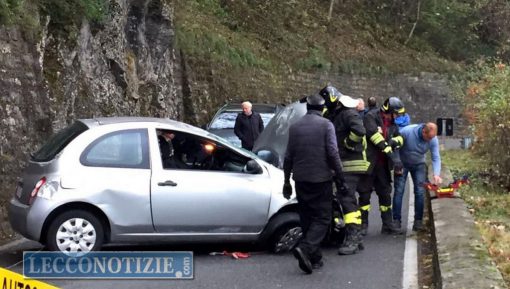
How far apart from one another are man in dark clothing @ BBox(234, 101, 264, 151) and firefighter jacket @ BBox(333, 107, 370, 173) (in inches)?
207

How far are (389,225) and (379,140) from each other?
1.39m

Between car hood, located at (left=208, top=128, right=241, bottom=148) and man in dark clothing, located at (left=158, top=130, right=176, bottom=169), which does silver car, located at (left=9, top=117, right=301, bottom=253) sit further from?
car hood, located at (left=208, top=128, right=241, bottom=148)

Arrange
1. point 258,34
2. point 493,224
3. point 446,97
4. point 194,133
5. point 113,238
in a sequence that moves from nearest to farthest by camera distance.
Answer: point 113,238, point 194,133, point 493,224, point 258,34, point 446,97

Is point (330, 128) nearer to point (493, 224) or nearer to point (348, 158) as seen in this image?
point (348, 158)

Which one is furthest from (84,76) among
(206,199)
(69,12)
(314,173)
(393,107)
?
(314,173)

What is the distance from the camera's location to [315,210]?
299 inches

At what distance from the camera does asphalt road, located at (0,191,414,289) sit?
726 centimetres

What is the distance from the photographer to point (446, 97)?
122 ft

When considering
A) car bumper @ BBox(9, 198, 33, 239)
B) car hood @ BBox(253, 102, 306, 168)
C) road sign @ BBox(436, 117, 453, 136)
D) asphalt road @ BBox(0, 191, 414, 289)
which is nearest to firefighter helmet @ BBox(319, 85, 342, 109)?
car hood @ BBox(253, 102, 306, 168)

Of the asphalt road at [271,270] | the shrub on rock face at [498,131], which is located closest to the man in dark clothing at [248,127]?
the shrub on rock face at [498,131]

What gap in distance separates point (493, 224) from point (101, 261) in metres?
5.30

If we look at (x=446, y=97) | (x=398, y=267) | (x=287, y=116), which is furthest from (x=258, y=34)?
(x=398, y=267)

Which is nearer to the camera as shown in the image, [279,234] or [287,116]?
[279,234]

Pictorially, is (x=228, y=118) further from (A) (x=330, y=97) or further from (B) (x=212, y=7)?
(B) (x=212, y=7)
